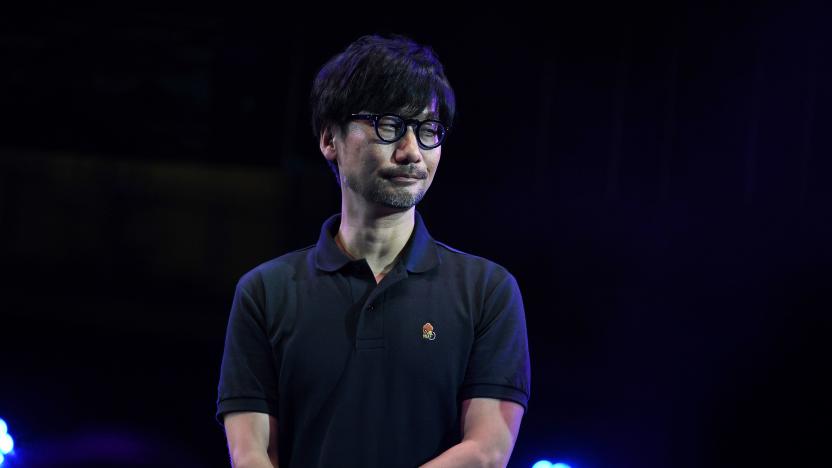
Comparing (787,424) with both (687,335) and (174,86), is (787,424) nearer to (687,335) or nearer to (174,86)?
(687,335)

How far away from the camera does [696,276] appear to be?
3.15 m

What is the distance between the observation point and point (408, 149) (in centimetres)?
124

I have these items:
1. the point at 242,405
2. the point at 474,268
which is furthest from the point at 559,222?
the point at 242,405

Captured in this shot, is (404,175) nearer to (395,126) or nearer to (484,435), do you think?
(395,126)

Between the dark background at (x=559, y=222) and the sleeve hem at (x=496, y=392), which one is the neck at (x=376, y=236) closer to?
the sleeve hem at (x=496, y=392)

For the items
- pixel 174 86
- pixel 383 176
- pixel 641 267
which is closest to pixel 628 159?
pixel 641 267

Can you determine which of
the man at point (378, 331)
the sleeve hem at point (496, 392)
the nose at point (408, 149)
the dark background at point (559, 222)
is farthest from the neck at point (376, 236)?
the dark background at point (559, 222)

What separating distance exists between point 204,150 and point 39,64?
126 cm

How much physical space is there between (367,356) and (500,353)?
0.69 ft

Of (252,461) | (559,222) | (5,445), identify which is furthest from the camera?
(559,222)

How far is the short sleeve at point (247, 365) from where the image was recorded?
1235mm

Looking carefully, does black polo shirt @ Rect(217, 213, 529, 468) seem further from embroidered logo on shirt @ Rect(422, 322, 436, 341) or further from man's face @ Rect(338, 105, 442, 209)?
man's face @ Rect(338, 105, 442, 209)

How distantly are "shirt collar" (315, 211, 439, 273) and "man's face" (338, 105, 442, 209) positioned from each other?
3.2 inches

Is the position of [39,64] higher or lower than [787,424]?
higher
